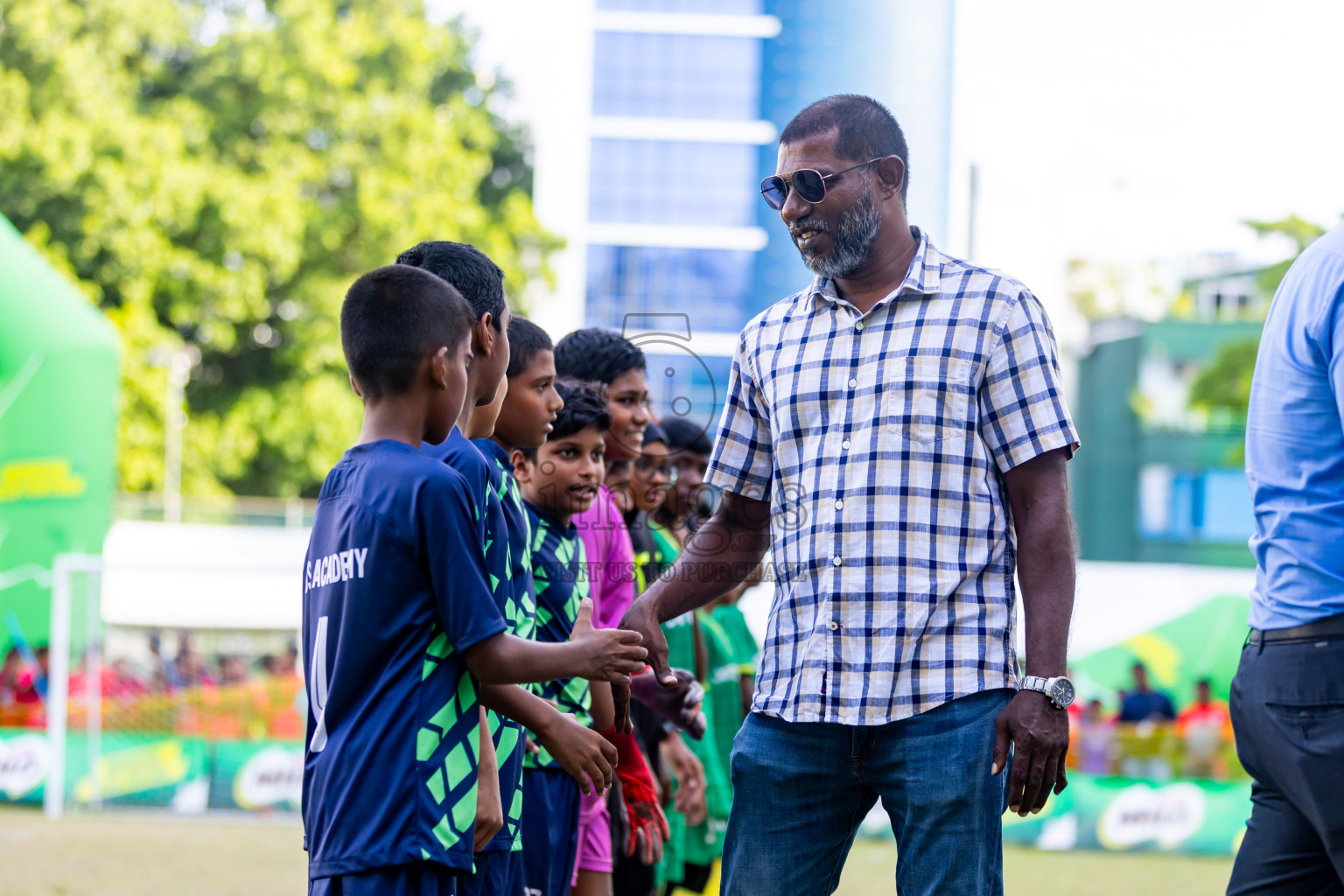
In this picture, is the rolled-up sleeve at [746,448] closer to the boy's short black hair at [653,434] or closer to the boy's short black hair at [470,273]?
the boy's short black hair at [470,273]

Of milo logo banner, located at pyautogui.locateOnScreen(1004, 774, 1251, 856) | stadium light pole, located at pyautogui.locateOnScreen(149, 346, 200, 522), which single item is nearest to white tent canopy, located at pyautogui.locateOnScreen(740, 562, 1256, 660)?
milo logo banner, located at pyautogui.locateOnScreen(1004, 774, 1251, 856)

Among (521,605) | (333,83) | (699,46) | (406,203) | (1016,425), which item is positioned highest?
(699,46)

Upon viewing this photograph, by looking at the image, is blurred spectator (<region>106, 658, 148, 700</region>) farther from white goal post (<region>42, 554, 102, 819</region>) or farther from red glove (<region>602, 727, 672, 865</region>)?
red glove (<region>602, 727, 672, 865</region>)

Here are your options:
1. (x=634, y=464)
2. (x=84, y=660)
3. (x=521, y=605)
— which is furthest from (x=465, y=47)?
(x=521, y=605)

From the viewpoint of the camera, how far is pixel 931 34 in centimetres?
1171

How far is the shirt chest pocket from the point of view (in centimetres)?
272

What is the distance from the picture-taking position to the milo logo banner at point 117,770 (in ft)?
36.0

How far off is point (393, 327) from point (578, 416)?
140 cm

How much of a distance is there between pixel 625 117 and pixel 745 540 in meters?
30.9

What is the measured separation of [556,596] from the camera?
3.44 m

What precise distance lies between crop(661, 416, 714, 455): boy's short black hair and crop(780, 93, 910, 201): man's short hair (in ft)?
7.36

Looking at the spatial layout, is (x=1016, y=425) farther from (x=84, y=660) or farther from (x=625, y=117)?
(x=625, y=117)

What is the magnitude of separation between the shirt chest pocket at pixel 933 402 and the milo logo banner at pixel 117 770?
9.71 metres

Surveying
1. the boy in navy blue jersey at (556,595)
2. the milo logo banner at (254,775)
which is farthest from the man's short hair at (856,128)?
the milo logo banner at (254,775)
